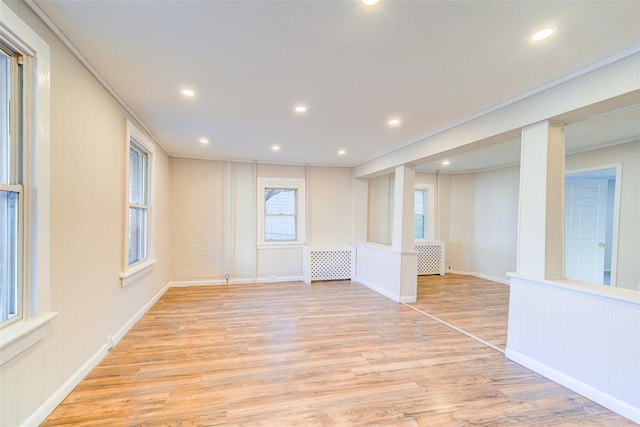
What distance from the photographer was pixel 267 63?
2.14 meters

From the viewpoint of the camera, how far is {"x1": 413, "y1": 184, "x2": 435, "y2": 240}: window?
6949mm

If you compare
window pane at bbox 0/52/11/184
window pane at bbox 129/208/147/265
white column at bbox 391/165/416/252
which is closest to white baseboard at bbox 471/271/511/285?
white column at bbox 391/165/416/252

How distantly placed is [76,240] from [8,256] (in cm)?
58

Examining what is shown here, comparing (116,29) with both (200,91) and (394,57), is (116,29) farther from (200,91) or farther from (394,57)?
(394,57)

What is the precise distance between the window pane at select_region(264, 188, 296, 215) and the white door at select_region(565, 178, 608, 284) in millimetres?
4888

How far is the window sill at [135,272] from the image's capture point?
9.98ft

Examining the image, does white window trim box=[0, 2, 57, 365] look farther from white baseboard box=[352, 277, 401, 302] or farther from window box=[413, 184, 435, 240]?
window box=[413, 184, 435, 240]

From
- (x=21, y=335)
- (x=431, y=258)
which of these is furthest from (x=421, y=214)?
(x=21, y=335)

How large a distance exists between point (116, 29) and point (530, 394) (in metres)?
3.81

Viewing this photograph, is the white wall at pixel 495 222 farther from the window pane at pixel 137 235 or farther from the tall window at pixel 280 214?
the window pane at pixel 137 235

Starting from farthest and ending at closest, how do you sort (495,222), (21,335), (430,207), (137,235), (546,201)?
(430,207), (495,222), (137,235), (546,201), (21,335)

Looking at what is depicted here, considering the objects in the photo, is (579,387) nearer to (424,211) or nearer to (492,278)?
(492,278)

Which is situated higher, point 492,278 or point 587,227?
point 587,227

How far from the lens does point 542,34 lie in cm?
176
